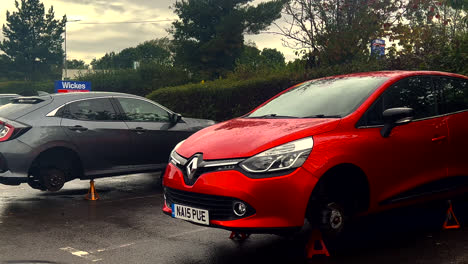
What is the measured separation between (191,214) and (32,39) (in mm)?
77344

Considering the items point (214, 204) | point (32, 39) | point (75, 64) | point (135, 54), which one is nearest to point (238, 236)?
point (214, 204)

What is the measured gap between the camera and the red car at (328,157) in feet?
15.6

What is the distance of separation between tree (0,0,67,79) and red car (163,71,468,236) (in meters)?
75.1

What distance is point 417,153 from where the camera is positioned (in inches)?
225

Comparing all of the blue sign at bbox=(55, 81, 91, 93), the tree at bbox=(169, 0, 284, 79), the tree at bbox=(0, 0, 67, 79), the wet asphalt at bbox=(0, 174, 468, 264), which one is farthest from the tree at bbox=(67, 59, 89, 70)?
the wet asphalt at bbox=(0, 174, 468, 264)

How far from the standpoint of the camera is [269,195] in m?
4.71

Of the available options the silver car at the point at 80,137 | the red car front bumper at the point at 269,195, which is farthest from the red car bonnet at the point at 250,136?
the silver car at the point at 80,137

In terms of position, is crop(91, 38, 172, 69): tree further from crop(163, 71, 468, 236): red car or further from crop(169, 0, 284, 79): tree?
crop(163, 71, 468, 236): red car

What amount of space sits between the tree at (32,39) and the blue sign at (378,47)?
2648 inches

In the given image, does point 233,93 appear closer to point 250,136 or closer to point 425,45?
point 425,45

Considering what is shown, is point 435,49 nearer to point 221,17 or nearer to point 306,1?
point 306,1

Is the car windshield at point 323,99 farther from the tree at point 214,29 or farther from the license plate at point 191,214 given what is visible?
the tree at point 214,29

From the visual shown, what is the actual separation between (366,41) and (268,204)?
37.7 ft

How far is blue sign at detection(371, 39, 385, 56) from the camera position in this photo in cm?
1440
